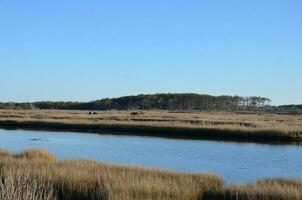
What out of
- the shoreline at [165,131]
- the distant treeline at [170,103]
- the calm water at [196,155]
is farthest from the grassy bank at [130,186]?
the distant treeline at [170,103]

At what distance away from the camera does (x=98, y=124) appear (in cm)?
4572

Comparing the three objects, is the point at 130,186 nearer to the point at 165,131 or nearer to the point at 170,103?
the point at 165,131

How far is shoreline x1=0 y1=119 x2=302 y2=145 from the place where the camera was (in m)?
35.3

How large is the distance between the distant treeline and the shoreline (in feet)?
339

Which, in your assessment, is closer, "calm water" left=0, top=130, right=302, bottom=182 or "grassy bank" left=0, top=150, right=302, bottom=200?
"grassy bank" left=0, top=150, right=302, bottom=200

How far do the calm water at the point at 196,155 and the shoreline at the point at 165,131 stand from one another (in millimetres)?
3352

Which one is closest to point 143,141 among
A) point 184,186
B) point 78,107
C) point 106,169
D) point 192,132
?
point 192,132

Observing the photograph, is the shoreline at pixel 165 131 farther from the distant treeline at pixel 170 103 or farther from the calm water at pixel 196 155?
the distant treeline at pixel 170 103

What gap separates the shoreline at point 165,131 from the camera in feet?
116

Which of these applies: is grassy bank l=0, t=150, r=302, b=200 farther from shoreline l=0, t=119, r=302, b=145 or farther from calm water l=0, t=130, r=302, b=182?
shoreline l=0, t=119, r=302, b=145

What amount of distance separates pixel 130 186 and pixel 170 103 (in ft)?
480

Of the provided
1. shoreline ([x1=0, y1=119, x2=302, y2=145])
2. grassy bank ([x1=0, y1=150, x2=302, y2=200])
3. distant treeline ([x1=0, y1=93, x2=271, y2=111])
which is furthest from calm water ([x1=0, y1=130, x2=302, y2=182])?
distant treeline ([x1=0, y1=93, x2=271, y2=111])

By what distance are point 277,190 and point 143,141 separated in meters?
22.7

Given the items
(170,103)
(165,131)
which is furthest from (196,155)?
(170,103)
